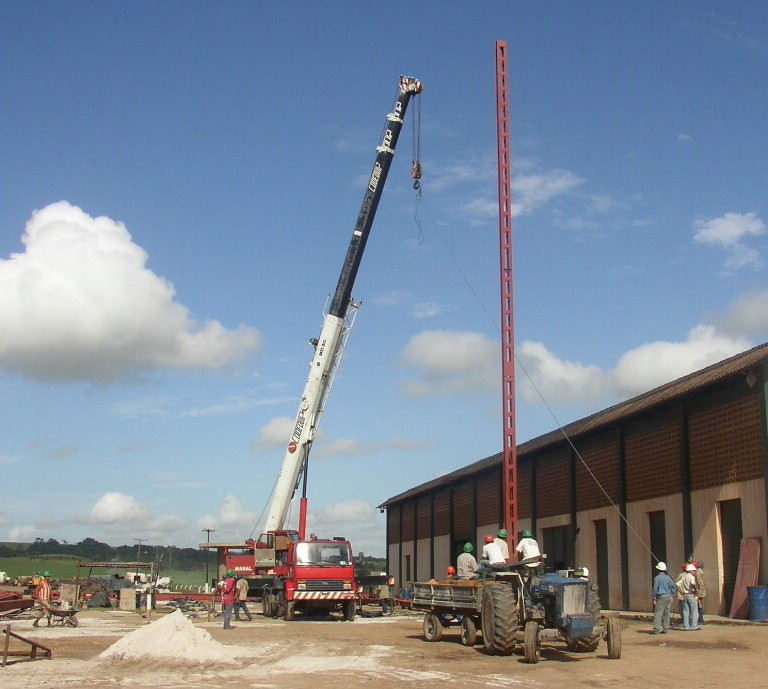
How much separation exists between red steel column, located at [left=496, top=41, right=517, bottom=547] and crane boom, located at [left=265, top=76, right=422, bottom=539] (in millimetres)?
3071

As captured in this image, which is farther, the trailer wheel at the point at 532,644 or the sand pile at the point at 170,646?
the sand pile at the point at 170,646

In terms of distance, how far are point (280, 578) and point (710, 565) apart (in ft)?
43.5

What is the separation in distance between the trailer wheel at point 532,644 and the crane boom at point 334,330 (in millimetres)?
17639

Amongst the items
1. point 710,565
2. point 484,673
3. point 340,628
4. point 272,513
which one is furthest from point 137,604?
point 484,673

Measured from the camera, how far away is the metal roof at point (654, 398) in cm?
2505

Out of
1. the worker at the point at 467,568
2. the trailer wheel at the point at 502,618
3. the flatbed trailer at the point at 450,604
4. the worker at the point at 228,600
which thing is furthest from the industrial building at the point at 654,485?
the worker at the point at 228,600

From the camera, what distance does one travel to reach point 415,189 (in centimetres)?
3309

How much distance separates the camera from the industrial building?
24.7 metres

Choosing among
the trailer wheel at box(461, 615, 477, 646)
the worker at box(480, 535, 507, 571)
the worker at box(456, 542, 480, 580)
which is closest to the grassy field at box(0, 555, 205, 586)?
the worker at box(456, 542, 480, 580)

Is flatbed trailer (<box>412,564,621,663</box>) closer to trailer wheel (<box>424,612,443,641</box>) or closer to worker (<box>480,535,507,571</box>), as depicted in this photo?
worker (<box>480,535,507,571</box>)

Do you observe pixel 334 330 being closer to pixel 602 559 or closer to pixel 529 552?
pixel 602 559

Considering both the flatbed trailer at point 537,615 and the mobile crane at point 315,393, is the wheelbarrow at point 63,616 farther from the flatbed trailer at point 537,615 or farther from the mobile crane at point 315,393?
the flatbed trailer at point 537,615

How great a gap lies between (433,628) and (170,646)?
622cm

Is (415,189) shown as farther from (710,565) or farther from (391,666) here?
(391,666)
